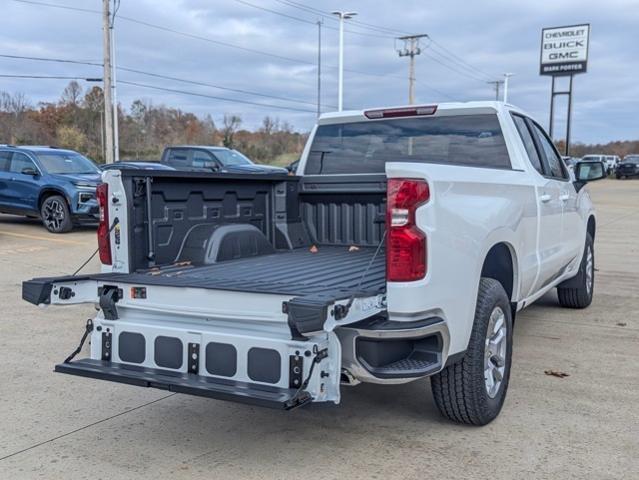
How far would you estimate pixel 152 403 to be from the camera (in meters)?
4.66

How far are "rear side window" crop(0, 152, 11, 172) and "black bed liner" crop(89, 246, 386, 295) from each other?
12067mm

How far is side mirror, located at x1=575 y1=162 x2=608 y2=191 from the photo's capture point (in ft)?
21.1

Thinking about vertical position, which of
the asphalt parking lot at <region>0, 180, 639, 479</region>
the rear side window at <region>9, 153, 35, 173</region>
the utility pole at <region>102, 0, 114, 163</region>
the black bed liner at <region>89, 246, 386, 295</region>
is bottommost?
the asphalt parking lot at <region>0, 180, 639, 479</region>

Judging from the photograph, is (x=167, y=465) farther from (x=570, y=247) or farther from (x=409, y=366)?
(x=570, y=247)

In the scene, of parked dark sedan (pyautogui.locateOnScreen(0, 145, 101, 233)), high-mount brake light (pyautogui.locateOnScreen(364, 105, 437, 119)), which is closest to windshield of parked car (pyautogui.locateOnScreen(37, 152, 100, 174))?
parked dark sedan (pyautogui.locateOnScreen(0, 145, 101, 233))

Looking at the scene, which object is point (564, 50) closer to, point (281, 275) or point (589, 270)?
point (589, 270)

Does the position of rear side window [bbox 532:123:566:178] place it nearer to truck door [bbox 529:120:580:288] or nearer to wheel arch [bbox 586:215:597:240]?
truck door [bbox 529:120:580:288]

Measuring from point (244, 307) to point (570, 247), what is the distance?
3936mm

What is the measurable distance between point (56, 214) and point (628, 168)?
44542 millimetres

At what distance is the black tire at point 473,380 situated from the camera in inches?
152

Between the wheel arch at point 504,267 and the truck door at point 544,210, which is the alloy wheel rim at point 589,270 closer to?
the truck door at point 544,210

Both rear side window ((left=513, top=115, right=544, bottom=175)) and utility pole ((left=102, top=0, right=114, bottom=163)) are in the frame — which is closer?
rear side window ((left=513, top=115, right=544, bottom=175))

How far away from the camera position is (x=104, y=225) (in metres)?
4.17

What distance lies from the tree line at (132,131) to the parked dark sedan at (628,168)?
2298cm
